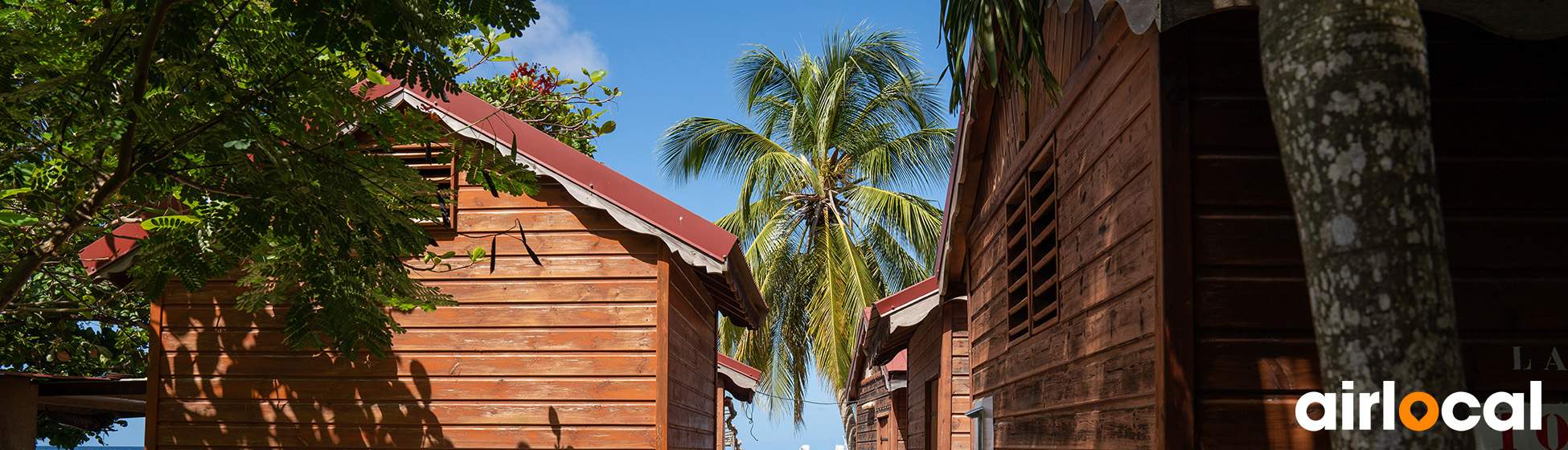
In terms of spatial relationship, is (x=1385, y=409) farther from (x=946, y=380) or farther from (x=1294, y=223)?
(x=946, y=380)

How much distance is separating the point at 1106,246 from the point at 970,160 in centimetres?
350

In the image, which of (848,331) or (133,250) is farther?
(848,331)

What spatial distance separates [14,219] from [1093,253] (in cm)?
531

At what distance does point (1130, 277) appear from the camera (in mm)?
4012

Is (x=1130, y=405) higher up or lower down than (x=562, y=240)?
lower down

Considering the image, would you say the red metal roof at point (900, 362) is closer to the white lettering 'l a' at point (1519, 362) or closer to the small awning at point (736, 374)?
the small awning at point (736, 374)

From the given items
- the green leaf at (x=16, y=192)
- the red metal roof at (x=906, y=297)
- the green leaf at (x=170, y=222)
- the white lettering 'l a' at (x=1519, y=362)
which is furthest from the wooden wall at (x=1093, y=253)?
the green leaf at (x=16, y=192)

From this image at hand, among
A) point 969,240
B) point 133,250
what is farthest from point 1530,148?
point 133,250

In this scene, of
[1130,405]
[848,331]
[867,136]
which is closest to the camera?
[1130,405]

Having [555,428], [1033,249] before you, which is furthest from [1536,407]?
[555,428]

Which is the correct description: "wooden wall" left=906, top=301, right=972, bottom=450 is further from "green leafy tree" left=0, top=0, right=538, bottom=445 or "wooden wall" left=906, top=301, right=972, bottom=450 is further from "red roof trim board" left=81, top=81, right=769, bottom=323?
"green leafy tree" left=0, top=0, right=538, bottom=445

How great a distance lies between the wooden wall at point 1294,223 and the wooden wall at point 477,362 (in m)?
5.06

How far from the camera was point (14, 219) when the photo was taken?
470 cm

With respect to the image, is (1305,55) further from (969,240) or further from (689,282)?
(689,282)
